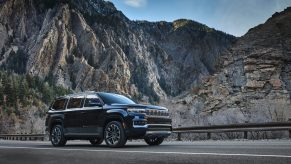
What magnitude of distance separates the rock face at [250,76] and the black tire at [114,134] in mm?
27696

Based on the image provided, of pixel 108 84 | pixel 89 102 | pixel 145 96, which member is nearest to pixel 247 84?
pixel 89 102

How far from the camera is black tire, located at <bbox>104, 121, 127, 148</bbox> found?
12.4 m

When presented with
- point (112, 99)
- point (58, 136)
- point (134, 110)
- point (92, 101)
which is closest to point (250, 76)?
point (58, 136)

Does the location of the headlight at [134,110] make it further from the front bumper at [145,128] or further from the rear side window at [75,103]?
the rear side window at [75,103]

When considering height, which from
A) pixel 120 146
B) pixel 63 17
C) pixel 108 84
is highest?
pixel 63 17

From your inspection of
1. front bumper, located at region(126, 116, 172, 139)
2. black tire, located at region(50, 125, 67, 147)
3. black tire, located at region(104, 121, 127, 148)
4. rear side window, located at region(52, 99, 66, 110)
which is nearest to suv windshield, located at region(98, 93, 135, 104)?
black tire, located at region(104, 121, 127, 148)

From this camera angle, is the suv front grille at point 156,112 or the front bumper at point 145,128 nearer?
the front bumper at point 145,128

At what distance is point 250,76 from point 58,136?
33.9 metres

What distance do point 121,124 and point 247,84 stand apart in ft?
113

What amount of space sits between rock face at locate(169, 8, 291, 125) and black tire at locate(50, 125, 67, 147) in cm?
2587

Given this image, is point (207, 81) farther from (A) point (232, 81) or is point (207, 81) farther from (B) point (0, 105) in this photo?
(B) point (0, 105)

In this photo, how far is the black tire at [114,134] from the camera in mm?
12355

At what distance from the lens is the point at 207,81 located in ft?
161

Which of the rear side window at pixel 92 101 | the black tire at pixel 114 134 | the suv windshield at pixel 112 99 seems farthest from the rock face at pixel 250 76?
the black tire at pixel 114 134
